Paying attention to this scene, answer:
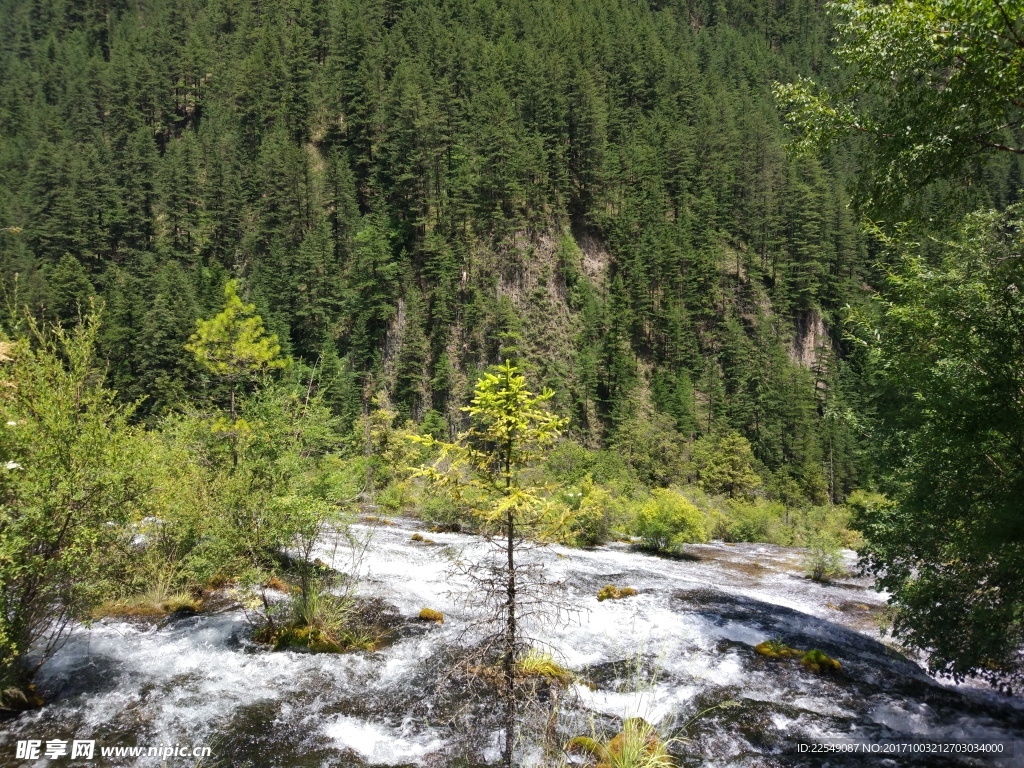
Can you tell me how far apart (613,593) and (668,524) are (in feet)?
31.2

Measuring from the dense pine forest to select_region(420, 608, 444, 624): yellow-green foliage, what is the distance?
48.5 inches

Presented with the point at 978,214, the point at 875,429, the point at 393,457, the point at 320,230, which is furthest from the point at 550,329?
the point at 978,214

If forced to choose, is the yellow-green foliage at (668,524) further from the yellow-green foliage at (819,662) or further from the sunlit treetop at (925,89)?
the sunlit treetop at (925,89)

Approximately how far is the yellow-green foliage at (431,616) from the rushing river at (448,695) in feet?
0.82

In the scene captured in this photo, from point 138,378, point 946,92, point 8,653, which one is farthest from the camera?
point 138,378

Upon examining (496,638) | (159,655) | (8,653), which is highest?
(496,638)

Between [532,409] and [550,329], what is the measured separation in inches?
1752

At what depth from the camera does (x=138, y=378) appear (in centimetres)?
4106

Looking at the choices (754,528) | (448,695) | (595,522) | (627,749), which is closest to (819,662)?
(627,749)

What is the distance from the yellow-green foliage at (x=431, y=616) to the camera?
1238cm

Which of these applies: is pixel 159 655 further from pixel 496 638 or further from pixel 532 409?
pixel 532 409

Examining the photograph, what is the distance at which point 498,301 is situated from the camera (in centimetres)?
4938

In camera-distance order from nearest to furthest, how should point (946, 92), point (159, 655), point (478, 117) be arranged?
point (946, 92) < point (159, 655) < point (478, 117)

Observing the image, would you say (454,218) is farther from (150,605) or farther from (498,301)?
(150,605)
